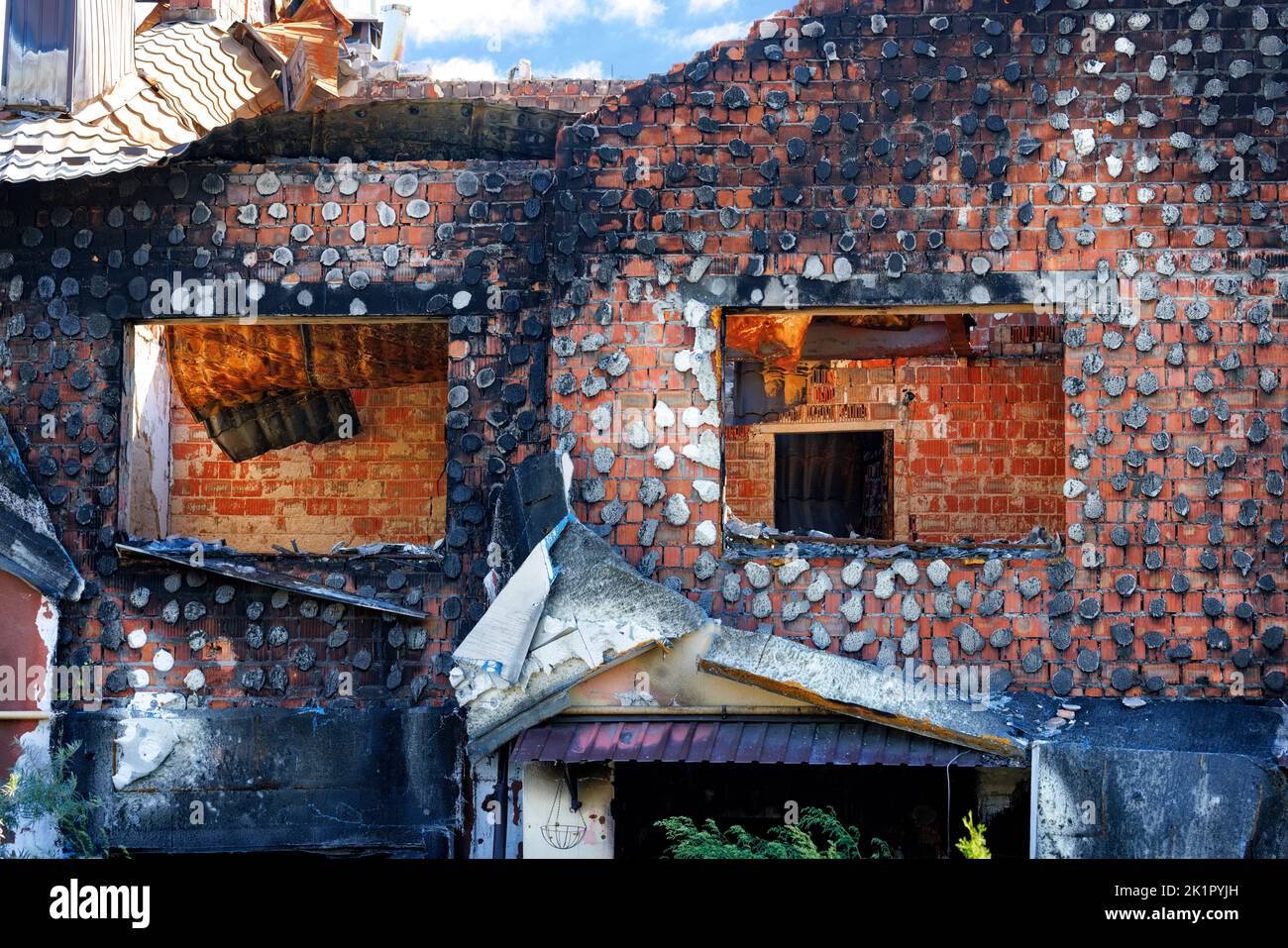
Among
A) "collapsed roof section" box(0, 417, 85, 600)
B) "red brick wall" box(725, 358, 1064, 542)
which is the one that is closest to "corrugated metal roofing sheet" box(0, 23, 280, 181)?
"collapsed roof section" box(0, 417, 85, 600)

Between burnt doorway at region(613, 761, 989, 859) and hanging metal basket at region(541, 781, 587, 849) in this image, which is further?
burnt doorway at region(613, 761, 989, 859)

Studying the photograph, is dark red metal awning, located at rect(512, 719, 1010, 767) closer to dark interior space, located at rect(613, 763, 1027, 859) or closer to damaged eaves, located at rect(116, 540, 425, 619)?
dark interior space, located at rect(613, 763, 1027, 859)

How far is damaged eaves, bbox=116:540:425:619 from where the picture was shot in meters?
8.27

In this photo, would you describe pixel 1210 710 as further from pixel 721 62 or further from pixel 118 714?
pixel 118 714

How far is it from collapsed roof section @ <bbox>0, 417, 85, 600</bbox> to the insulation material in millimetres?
1324

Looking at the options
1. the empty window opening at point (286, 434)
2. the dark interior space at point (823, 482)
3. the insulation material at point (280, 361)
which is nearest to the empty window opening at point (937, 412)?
the dark interior space at point (823, 482)

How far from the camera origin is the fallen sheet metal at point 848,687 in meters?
7.62

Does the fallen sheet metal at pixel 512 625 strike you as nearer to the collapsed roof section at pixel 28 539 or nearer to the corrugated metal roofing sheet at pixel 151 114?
the collapsed roof section at pixel 28 539

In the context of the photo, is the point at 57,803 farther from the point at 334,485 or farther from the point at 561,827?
the point at 334,485

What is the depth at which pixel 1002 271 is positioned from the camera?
8.02m

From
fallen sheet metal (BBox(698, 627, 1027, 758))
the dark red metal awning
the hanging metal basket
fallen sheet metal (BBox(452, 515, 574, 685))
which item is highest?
fallen sheet metal (BBox(452, 515, 574, 685))

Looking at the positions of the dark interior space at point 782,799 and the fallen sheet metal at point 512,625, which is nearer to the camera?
the fallen sheet metal at point 512,625

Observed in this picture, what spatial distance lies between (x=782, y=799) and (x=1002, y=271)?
3.28 metres

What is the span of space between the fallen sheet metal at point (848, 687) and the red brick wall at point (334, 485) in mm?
5314
